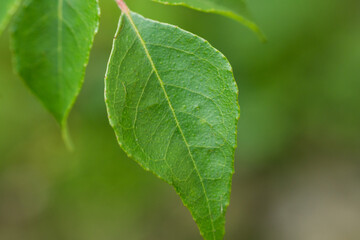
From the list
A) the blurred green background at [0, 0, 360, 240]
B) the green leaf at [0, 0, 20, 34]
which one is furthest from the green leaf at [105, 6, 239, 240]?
the blurred green background at [0, 0, 360, 240]

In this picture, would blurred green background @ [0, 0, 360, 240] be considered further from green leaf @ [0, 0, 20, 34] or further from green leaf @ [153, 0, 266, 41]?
green leaf @ [0, 0, 20, 34]

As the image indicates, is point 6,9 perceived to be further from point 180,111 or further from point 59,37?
point 180,111

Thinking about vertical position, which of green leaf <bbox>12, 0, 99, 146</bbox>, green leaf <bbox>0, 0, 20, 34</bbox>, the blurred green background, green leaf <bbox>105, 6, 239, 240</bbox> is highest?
green leaf <bbox>0, 0, 20, 34</bbox>

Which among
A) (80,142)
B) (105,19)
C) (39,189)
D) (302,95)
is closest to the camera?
(105,19)

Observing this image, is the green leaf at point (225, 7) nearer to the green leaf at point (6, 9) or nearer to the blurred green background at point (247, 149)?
the green leaf at point (6, 9)

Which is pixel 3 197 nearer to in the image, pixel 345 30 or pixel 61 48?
pixel 345 30

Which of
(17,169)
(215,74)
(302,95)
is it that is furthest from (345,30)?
(17,169)

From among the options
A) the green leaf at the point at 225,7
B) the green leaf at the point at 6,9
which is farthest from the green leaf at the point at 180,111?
the green leaf at the point at 6,9
